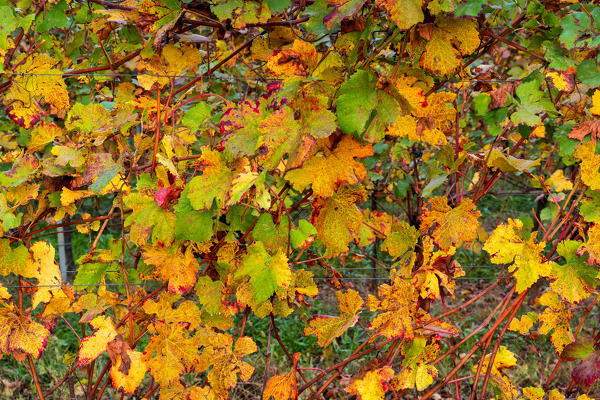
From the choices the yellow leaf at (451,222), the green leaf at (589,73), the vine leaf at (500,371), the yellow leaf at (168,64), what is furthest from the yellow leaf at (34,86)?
the vine leaf at (500,371)

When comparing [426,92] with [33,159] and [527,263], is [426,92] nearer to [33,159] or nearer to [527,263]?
[527,263]

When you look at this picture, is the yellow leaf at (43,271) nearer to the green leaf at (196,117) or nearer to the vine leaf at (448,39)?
the green leaf at (196,117)

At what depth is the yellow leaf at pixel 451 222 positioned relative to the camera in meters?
1.05

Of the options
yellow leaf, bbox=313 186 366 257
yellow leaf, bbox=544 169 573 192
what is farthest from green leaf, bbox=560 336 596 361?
yellow leaf, bbox=313 186 366 257

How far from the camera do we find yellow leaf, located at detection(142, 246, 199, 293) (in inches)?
39.1

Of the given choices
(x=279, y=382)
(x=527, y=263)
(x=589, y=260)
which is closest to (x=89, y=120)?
(x=279, y=382)

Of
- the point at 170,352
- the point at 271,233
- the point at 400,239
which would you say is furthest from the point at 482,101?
the point at 170,352

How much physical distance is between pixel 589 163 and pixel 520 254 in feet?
0.86

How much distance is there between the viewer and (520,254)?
1.11 metres

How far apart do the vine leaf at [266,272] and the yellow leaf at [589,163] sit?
73 centimetres

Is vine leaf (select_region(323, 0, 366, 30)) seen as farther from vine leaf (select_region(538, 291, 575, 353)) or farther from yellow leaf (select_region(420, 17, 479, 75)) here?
vine leaf (select_region(538, 291, 575, 353))

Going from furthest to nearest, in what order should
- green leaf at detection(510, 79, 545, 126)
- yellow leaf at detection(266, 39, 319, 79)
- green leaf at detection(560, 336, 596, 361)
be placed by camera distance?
green leaf at detection(560, 336, 596, 361), green leaf at detection(510, 79, 545, 126), yellow leaf at detection(266, 39, 319, 79)

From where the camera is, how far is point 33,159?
1.11 meters

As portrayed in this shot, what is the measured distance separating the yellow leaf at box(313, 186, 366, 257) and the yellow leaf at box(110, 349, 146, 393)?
0.44 metres
